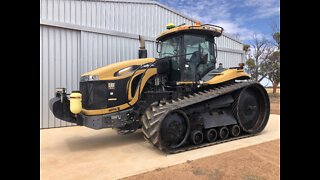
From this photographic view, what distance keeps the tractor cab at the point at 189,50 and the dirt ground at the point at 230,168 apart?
2505mm

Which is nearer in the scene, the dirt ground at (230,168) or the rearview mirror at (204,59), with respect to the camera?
the dirt ground at (230,168)

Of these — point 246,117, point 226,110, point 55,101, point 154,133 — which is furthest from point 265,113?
point 55,101

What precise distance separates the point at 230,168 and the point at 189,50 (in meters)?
3.53

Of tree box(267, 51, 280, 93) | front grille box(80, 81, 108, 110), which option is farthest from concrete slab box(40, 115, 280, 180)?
tree box(267, 51, 280, 93)

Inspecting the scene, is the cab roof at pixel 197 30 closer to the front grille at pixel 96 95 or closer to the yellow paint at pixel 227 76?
the yellow paint at pixel 227 76

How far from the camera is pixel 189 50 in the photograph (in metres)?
6.73

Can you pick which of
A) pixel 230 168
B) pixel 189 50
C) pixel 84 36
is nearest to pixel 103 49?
pixel 84 36

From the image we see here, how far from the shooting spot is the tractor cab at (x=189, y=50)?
665 cm

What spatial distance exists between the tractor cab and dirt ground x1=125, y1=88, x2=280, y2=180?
2.50 m

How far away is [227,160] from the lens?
477 centimetres

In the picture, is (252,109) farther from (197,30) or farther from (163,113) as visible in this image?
(163,113)

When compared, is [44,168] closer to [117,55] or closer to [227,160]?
[227,160]

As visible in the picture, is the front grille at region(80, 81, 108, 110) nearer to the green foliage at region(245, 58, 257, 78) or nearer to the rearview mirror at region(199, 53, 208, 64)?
the rearview mirror at region(199, 53, 208, 64)

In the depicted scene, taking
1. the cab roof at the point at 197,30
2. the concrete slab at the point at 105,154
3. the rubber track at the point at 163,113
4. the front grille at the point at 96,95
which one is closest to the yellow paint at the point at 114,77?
the front grille at the point at 96,95
